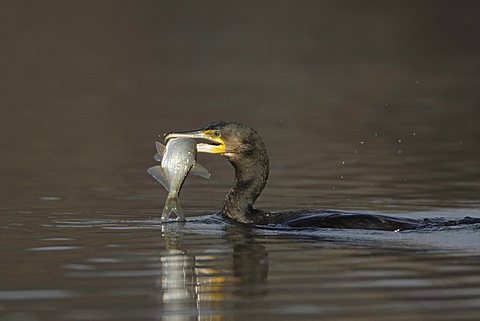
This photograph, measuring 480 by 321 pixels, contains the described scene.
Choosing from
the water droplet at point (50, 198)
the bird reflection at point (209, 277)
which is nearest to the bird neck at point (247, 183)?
the bird reflection at point (209, 277)

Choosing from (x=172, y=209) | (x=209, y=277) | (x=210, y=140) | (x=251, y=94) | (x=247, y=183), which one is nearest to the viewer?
(x=209, y=277)

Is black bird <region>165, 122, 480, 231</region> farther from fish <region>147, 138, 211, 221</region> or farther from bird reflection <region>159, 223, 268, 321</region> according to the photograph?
bird reflection <region>159, 223, 268, 321</region>

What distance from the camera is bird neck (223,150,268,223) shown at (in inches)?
586

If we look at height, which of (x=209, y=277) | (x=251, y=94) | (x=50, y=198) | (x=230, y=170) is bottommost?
(x=209, y=277)

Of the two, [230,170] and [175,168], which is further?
[230,170]

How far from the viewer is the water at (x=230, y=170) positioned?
10945mm

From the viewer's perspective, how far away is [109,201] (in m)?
16.1

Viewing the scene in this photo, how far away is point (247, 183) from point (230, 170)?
14.3 ft

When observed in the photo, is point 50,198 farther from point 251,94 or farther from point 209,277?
point 251,94

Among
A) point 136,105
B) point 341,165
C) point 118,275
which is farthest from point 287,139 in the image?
point 118,275

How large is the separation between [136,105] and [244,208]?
13041 mm

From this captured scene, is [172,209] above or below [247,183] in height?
below

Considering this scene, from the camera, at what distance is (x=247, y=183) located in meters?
14.9

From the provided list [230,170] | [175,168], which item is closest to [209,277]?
[175,168]
